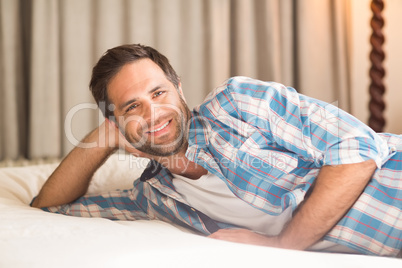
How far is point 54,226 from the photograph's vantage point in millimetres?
947

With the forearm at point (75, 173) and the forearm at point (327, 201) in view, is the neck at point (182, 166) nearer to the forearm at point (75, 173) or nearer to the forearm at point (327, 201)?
the forearm at point (75, 173)

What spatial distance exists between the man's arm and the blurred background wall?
6.62 feet

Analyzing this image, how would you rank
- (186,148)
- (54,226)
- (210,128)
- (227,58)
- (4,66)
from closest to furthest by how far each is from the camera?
(54,226), (210,128), (186,148), (4,66), (227,58)

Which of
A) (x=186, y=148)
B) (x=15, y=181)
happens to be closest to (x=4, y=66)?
(x=15, y=181)

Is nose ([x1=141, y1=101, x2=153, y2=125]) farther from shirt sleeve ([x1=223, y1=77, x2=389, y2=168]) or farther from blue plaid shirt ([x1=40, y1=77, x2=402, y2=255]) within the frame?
shirt sleeve ([x1=223, y1=77, x2=389, y2=168])

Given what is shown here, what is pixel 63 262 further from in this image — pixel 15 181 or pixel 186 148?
pixel 15 181

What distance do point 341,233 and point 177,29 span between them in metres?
2.23

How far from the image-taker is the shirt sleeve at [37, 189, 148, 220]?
1398 millimetres

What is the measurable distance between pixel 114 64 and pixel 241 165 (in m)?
0.50

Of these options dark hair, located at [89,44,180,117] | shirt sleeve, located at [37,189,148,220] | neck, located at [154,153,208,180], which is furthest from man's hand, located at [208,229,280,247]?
dark hair, located at [89,44,180,117]

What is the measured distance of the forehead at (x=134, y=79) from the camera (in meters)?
1.32

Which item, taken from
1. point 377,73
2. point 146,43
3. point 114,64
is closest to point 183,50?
point 146,43

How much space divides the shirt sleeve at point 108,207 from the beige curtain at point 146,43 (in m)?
1.44

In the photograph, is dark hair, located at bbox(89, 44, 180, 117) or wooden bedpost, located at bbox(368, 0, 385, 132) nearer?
dark hair, located at bbox(89, 44, 180, 117)
